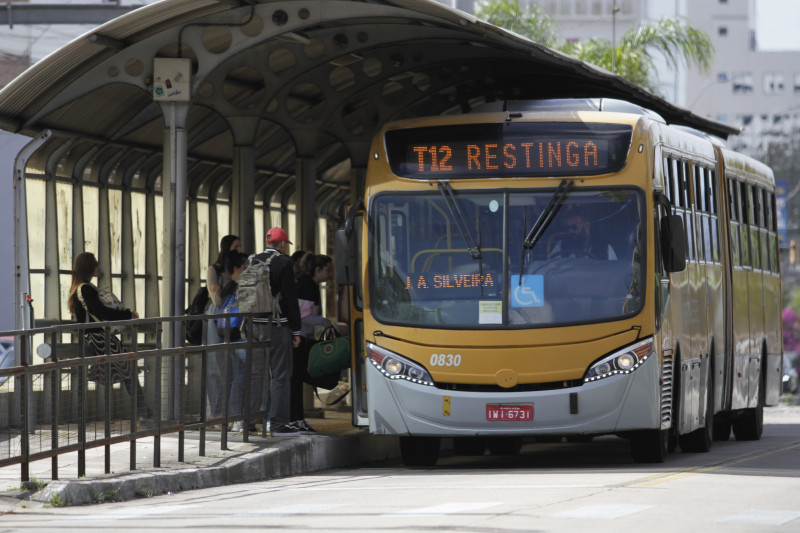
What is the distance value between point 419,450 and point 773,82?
125m

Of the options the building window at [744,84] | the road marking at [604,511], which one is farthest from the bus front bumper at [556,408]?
the building window at [744,84]

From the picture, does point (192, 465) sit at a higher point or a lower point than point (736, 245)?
lower

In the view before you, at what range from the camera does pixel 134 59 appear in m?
16.9

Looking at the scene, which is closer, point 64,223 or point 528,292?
point 528,292

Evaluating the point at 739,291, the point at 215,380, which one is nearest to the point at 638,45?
the point at 739,291

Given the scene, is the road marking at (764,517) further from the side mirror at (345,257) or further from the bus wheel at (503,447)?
the bus wheel at (503,447)

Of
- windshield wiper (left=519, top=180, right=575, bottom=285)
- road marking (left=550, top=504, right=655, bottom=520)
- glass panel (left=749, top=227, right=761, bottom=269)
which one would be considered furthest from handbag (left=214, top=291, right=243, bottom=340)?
glass panel (left=749, top=227, right=761, bottom=269)

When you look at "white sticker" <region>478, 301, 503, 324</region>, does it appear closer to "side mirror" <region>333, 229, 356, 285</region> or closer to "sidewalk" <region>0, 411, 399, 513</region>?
"side mirror" <region>333, 229, 356, 285</region>

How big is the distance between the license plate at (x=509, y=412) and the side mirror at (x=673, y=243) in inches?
74.1

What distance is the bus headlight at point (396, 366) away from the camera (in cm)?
1445

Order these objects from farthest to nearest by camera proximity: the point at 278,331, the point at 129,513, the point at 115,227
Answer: the point at 115,227
the point at 278,331
the point at 129,513

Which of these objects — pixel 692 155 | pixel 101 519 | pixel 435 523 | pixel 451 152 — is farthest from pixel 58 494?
pixel 692 155

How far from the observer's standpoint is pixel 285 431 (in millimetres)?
15781

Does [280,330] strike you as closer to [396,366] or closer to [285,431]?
[285,431]
